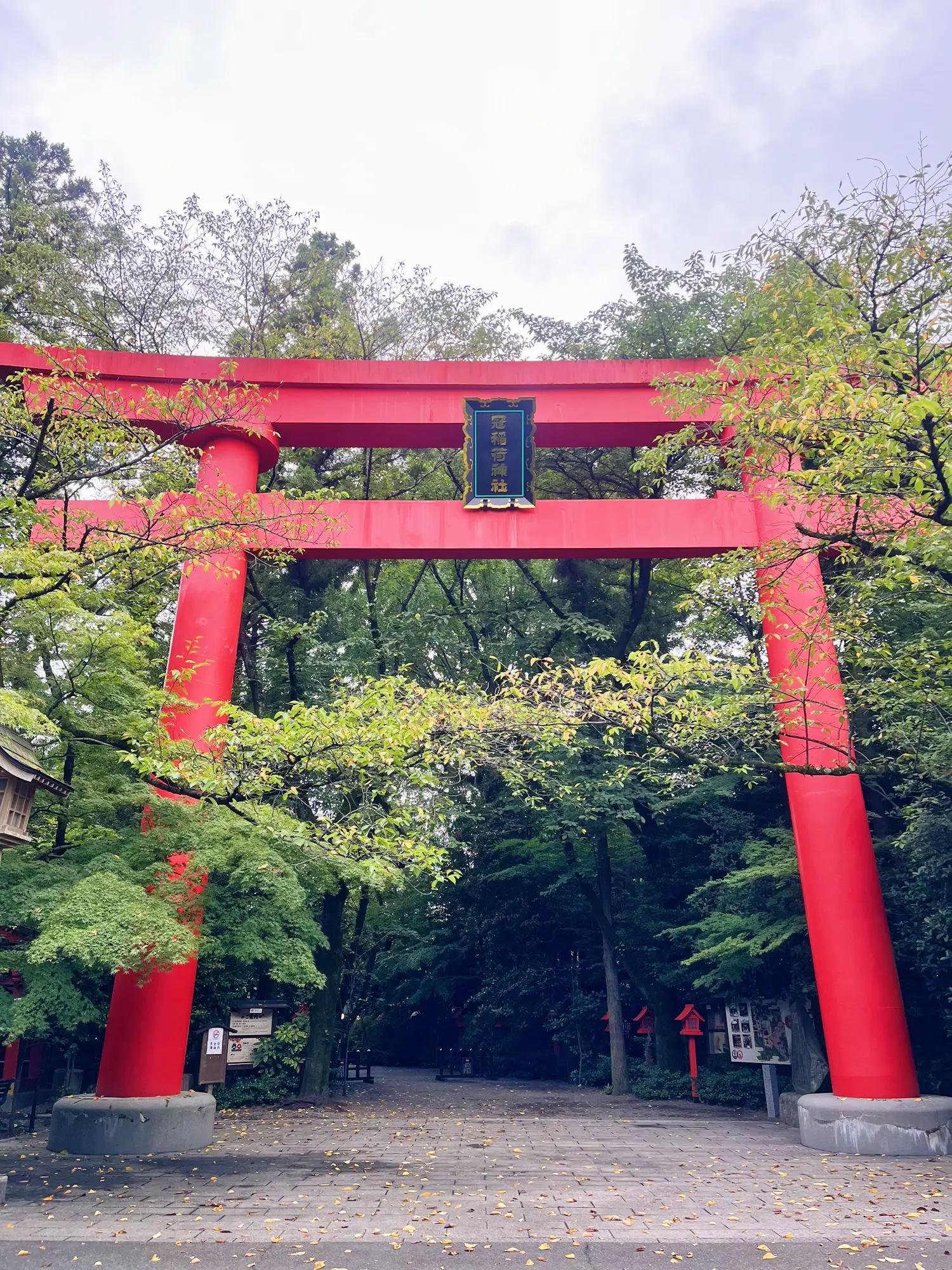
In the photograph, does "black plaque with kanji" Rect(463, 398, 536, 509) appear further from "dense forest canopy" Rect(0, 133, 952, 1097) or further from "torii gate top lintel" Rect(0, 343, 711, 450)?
"dense forest canopy" Rect(0, 133, 952, 1097)

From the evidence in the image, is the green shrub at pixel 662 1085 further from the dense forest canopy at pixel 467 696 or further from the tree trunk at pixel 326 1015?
the tree trunk at pixel 326 1015

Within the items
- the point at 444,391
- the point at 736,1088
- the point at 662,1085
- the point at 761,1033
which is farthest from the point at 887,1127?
the point at 444,391

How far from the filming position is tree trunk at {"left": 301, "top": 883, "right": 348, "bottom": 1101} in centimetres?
1314

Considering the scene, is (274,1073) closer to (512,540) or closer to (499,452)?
(512,540)

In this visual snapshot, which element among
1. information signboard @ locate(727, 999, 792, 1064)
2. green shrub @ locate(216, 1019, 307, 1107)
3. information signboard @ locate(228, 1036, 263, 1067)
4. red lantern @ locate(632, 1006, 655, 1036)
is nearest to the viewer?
information signboard @ locate(727, 999, 792, 1064)

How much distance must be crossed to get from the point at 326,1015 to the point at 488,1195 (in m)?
7.26

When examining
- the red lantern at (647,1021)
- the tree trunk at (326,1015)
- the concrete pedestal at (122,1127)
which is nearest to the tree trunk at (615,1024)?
the red lantern at (647,1021)

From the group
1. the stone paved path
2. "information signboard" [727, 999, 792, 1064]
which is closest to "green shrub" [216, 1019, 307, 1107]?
the stone paved path

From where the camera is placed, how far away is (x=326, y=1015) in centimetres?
1320

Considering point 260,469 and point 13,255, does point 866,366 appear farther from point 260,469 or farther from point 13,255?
point 13,255

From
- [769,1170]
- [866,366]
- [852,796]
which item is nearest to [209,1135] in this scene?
[769,1170]

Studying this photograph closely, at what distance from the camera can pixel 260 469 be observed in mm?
11539

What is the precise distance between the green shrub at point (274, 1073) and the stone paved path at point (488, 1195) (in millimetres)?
2528

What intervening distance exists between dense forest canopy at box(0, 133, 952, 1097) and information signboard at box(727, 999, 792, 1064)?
32cm
